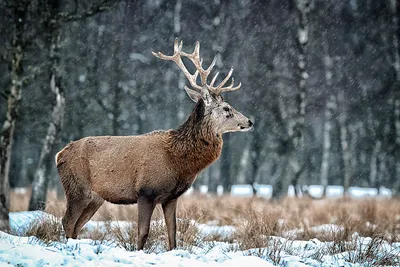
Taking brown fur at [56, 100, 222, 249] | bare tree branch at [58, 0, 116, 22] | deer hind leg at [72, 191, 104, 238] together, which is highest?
bare tree branch at [58, 0, 116, 22]

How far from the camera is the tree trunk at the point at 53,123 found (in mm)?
12203

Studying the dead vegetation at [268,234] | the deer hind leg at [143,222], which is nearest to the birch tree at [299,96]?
the dead vegetation at [268,234]

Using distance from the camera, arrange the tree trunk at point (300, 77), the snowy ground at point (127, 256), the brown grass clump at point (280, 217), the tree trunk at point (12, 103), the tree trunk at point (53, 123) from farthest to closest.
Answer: the tree trunk at point (300, 77) → the tree trunk at point (53, 123) → the tree trunk at point (12, 103) → the brown grass clump at point (280, 217) → the snowy ground at point (127, 256)

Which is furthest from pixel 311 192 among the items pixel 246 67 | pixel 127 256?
pixel 127 256

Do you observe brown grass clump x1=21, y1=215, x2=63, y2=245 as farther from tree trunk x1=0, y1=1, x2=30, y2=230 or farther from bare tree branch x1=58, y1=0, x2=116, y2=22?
bare tree branch x1=58, y1=0, x2=116, y2=22

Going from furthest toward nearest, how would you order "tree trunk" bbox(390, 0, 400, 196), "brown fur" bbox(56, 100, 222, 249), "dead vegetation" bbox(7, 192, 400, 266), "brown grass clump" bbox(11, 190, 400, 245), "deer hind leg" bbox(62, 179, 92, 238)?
1. "tree trunk" bbox(390, 0, 400, 196)
2. "brown grass clump" bbox(11, 190, 400, 245)
3. "deer hind leg" bbox(62, 179, 92, 238)
4. "brown fur" bbox(56, 100, 222, 249)
5. "dead vegetation" bbox(7, 192, 400, 266)

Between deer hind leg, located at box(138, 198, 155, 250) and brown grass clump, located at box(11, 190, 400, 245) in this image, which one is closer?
deer hind leg, located at box(138, 198, 155, 250)

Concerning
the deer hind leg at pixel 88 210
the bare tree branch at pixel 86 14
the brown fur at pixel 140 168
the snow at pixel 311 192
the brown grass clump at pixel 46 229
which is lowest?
the snow at pixel 311 192

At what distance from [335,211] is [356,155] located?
66.0 ft

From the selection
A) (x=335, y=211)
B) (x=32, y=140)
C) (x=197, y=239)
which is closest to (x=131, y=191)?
(x=197, y=239)

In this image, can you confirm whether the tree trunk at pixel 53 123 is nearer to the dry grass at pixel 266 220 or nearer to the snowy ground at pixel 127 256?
the dry grass at pixel 266 220

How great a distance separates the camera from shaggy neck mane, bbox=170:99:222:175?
7.12m

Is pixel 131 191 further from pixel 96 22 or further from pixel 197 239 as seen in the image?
pixel 96 22

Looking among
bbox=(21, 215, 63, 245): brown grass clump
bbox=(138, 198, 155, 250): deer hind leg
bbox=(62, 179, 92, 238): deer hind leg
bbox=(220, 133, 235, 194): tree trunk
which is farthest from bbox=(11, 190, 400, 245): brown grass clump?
bbox=(220, 133, 235, 194): tree trunk
